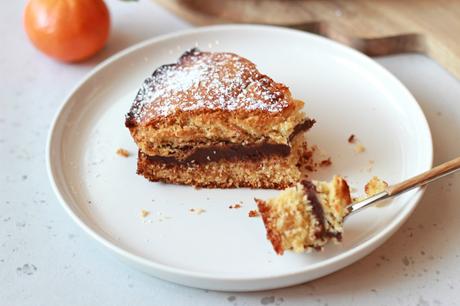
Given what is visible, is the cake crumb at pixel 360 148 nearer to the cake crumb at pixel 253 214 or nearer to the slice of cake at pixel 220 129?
the slice of cake at pixel 220 129

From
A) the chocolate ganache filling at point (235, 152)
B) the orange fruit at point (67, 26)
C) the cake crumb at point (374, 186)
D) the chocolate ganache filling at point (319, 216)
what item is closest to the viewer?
the chocolate ganache filling at point (319, 216)

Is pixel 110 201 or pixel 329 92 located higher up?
pixel 329 92

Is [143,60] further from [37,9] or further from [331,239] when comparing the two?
[331,239]

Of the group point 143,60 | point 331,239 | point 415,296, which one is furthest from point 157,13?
point 415,296

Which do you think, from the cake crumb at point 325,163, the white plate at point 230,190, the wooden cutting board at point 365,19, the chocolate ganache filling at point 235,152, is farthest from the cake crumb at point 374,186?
the wooden cutting board at point 365,19

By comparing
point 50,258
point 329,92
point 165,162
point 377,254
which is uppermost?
point 329,92

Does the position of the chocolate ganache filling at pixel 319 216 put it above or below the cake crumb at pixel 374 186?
below
